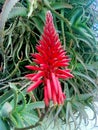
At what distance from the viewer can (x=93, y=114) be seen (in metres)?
1.04

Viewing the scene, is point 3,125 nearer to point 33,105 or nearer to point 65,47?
point 33,105

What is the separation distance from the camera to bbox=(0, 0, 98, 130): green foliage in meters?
0.84

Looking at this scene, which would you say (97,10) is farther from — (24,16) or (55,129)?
(55,129)

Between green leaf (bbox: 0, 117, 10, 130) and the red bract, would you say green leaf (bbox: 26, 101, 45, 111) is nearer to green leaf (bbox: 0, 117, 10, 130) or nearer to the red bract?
green leaf (bbox: 0, 117, 10, 130)

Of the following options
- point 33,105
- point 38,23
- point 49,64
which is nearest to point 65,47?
point 38,23

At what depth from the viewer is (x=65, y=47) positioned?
899 mm

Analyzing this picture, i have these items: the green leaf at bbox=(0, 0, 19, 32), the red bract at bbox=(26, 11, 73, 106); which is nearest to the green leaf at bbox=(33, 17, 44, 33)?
the green leaf at bbox=(0, 0, 19, 32)

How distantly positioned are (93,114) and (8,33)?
413 millimetres

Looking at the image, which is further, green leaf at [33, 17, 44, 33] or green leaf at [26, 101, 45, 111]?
green leaf at [33, 17, 44, 33]

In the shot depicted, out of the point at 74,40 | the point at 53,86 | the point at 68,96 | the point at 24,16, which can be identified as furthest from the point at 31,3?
the point at 53,86

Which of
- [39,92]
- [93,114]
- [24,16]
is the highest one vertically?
[24,16]

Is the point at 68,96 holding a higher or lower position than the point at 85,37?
lower

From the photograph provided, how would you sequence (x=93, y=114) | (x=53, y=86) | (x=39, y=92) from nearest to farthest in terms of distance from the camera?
(x=53, y=86) < (x=39, y=92) < (x=93, y=114)

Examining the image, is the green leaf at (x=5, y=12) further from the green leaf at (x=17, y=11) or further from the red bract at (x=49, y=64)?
the red bract at (x=49, y=64)
